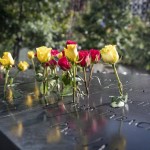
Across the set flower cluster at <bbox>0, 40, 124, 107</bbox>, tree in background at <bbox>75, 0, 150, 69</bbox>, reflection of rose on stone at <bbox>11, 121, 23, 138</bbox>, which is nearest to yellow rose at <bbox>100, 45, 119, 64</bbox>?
flower cluster at <bbox>0, 40, 124, 107</bbox>

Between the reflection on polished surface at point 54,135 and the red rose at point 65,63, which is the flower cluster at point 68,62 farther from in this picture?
the reflection on polished surface at point 54,135

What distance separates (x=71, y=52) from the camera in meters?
1.36

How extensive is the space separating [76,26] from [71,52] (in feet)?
16.8

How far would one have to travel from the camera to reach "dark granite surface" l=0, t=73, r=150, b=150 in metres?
1.07

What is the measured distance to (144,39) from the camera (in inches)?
260

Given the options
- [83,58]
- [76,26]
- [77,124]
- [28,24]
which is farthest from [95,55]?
[76,26]

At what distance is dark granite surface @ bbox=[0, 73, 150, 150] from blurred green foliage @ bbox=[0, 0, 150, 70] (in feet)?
9.86

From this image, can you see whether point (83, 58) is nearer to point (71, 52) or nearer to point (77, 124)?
point (71, 52)

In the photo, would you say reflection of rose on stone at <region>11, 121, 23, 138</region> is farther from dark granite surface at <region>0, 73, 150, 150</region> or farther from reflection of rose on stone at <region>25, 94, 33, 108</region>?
reflection of rose on stone at <region>25, 94, 33, 108</region>

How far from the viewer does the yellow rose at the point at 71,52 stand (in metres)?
1.34

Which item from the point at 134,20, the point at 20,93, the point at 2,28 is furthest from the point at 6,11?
the point at 20,93

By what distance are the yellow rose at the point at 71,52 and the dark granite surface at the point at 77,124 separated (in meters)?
0.21

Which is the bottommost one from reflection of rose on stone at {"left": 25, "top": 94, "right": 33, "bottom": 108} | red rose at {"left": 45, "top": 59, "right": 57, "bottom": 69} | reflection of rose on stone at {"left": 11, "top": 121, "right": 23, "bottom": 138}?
reflection of rose on stone at {"left": 11, "top": 121, "right": 23, "bottom": 138}

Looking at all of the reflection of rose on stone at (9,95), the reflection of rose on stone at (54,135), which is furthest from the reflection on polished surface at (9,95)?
the reflection of rose on stone at (54,135)
